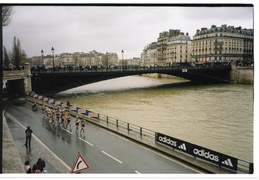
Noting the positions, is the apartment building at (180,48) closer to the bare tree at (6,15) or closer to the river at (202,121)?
the river at (202,121)

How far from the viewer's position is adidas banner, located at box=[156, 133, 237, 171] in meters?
10.7

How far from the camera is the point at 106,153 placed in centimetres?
1341

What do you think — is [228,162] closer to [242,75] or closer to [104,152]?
[104,152]

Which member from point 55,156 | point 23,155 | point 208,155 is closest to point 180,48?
point 208,155

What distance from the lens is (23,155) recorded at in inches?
516

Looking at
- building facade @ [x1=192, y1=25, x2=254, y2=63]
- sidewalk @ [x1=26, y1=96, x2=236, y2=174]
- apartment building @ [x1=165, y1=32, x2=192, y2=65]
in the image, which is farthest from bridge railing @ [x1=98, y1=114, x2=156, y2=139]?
apartment building @ [x1=165, y1=32, x2=192, y2=65]

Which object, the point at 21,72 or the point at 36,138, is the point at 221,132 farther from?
the point at 21,72

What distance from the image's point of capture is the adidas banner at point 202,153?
422 inches

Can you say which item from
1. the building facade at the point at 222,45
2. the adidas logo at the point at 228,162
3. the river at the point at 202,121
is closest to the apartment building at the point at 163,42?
the building facade at the point at 222,45

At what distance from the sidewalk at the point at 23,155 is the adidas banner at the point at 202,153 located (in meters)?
5.81

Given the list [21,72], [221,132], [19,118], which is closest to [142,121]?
[221,132]

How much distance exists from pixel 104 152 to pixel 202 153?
5463 mm
